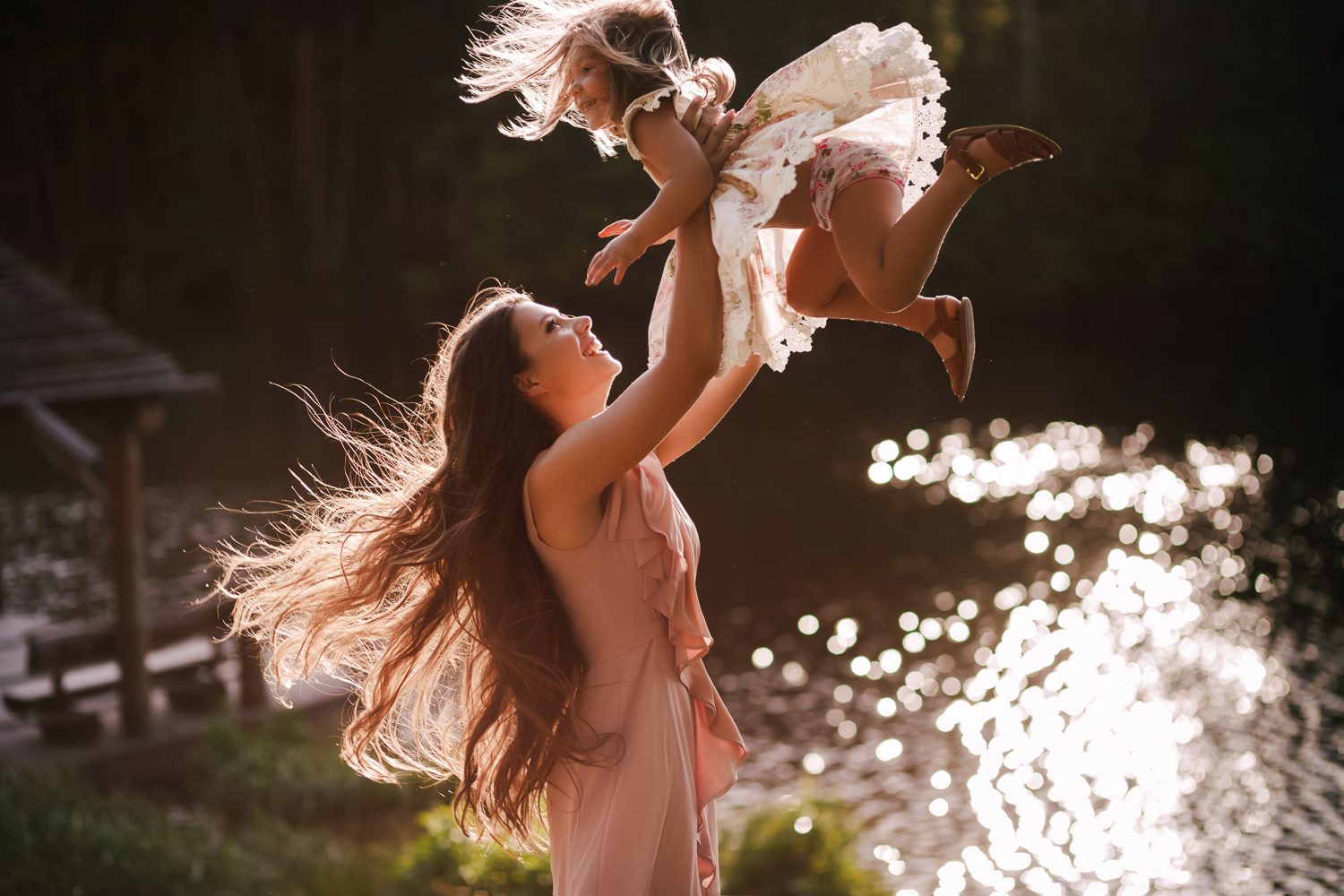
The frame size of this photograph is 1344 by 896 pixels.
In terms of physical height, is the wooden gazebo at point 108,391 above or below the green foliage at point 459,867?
above

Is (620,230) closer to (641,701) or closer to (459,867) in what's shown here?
(641,701)

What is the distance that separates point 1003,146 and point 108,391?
7454 millimetres

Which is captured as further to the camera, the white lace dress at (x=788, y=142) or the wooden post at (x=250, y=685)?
the wooden post at (x=250, y=685)

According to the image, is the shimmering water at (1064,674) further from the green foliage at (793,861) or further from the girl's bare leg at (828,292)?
the girl's bare leg at (828,292)

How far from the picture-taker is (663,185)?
2373mm

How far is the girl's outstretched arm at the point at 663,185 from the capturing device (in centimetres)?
225

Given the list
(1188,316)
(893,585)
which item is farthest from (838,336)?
(893,585)

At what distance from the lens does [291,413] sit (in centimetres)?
2284

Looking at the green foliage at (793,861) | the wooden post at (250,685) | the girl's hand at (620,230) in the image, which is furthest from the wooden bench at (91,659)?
the girl's hand at (620,230)

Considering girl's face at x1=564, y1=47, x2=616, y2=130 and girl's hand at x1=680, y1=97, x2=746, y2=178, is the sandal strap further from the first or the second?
girl's face at x1=564, y1=47, x2=616, y2=130

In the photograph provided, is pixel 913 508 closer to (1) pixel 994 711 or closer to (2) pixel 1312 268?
(1) pixel 994 711

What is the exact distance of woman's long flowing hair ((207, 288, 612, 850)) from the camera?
2.45 meters

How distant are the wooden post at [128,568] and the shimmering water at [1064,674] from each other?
3764mm

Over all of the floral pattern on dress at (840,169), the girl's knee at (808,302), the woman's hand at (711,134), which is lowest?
the girl's knee at (808,302)
